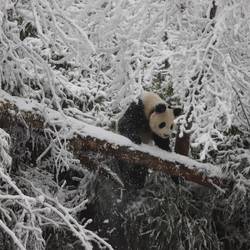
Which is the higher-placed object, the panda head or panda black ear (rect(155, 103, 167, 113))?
panda black ear (rect(155, 103, 167, 113))

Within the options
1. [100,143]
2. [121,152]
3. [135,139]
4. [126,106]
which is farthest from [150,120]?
[100,143]

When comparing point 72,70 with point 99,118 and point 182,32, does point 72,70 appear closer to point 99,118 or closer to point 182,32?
point 99,118

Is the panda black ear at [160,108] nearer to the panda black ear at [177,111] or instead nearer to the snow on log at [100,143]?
the panda black ear at [177,111]

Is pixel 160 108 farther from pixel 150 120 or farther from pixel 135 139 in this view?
pixel 135 139

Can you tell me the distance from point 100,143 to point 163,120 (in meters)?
1.19

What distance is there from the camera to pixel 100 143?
536cm

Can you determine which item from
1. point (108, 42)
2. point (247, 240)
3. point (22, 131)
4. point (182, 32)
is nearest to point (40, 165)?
point (22, 131)

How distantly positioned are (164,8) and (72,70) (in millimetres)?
2413

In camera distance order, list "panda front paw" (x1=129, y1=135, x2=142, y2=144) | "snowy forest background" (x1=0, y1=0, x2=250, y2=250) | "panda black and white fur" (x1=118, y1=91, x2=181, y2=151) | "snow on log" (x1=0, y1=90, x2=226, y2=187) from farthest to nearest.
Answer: "panda black and white fur" (x1=118, y1=91, x2=181, y2=151)
"panda front paw" (x1=129, y1=135, x2=142, y2=144)
"snowy forest background" (x1=0, y1=0, x2=250, y2=250)
"snow on log" (x1=0, y1=90, x2=226, y2=187)

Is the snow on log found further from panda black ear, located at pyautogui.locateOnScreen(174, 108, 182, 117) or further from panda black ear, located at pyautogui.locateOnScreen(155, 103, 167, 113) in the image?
panda black ear, located at pyautogui.locateOnScreen(174, 108, 182, 117)

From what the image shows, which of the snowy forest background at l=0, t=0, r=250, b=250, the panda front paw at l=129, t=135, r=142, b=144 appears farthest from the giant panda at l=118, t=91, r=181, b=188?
the panda front paw at l=129, t=135, r=142, b=144

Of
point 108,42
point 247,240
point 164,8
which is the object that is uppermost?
point 164,8

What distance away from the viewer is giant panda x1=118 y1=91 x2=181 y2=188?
618cm

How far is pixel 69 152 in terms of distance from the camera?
505 cm
